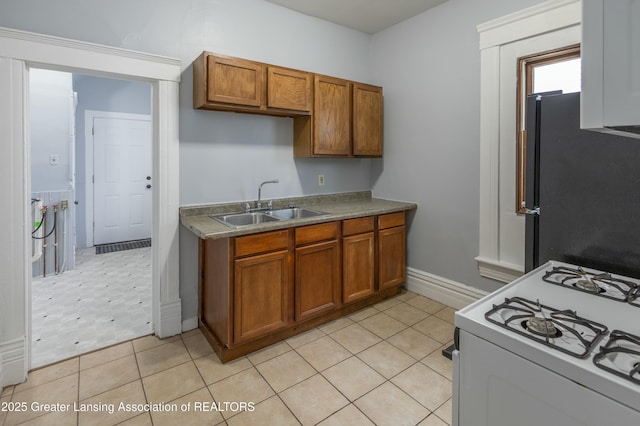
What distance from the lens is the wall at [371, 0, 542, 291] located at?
2762 mm

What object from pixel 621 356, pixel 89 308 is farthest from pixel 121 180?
pixel 621 356

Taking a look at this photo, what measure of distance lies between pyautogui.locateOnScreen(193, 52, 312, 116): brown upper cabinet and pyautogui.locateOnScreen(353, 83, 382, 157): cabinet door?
1.82 feet

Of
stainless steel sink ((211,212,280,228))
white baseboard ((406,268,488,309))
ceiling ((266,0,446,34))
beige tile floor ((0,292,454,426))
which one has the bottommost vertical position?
beige tile floor ((0,292,454,426))

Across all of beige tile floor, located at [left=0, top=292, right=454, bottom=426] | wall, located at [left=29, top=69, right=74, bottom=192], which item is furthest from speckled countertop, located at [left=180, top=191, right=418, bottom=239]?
wall, located at [left=29, top=69, right=74, bottom=192]

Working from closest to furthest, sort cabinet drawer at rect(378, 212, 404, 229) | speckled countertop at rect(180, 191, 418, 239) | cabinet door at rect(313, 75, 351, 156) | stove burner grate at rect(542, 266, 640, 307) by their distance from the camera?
stove burner grate at rect(542, 266, 640, 307)
speckled countertop at rect(180, 191, 418, 239)
cabinet door at rect(313, 75, 351, 156)
cabinet drawer at rect(378, 212, 404, 229)

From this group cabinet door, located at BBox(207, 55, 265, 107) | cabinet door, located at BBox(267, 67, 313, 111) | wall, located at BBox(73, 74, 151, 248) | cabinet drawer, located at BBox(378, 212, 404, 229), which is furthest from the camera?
wall, located at BBox(73, 74, 151, 248)

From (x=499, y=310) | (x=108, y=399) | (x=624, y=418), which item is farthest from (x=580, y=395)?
(x=108, y=399)

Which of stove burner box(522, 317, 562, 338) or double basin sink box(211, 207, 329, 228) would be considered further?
double basin sink box(211, 207, 329, 228)

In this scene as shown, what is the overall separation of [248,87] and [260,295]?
1.51 metres

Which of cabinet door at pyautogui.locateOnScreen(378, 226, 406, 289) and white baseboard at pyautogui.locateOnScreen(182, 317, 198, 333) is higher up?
cabinet door at pyautogui.locateOnScreen(378, 226, 406, 289)

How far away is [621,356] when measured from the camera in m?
0.82

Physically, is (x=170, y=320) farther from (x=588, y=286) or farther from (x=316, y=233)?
(x=588, y=286)

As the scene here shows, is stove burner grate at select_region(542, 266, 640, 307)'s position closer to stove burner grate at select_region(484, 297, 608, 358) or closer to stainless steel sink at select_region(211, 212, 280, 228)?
stove burner grate at select_region(484, 297, 608, 358)

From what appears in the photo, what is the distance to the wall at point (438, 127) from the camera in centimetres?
276
